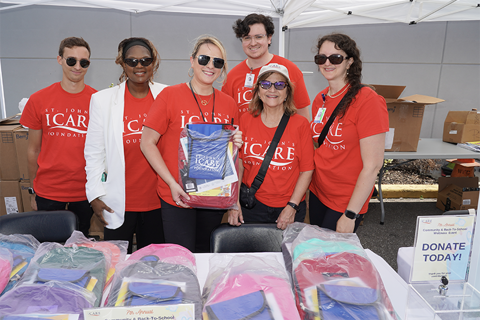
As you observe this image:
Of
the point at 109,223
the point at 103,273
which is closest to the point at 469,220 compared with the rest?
the point at 103,273

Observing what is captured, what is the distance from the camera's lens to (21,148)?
124 inches

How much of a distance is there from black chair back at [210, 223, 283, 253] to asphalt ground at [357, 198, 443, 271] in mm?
→ 1891

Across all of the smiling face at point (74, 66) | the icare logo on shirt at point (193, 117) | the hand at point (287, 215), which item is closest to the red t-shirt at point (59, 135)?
the smiling face at point (74, 66)

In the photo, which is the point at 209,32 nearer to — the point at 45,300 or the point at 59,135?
the point at 59,135

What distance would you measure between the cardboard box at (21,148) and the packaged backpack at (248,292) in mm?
2964

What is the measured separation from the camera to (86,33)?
5.02 metres

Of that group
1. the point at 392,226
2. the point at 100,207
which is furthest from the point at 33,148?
the point at 392,226

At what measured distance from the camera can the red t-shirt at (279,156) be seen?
1.89 m

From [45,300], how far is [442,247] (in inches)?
46.9

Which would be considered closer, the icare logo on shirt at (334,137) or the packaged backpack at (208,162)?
the packaged backpack at (208,162)

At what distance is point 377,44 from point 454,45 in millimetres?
1429

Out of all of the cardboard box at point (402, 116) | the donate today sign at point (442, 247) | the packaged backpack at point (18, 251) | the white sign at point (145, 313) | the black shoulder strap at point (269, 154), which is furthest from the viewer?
the cardboard box at point (402, 116)

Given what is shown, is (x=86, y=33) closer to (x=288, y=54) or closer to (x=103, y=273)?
(x=288, y=54)

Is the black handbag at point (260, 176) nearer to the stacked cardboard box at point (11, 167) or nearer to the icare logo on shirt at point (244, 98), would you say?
the icare logo on shirt at point (244, 98)
